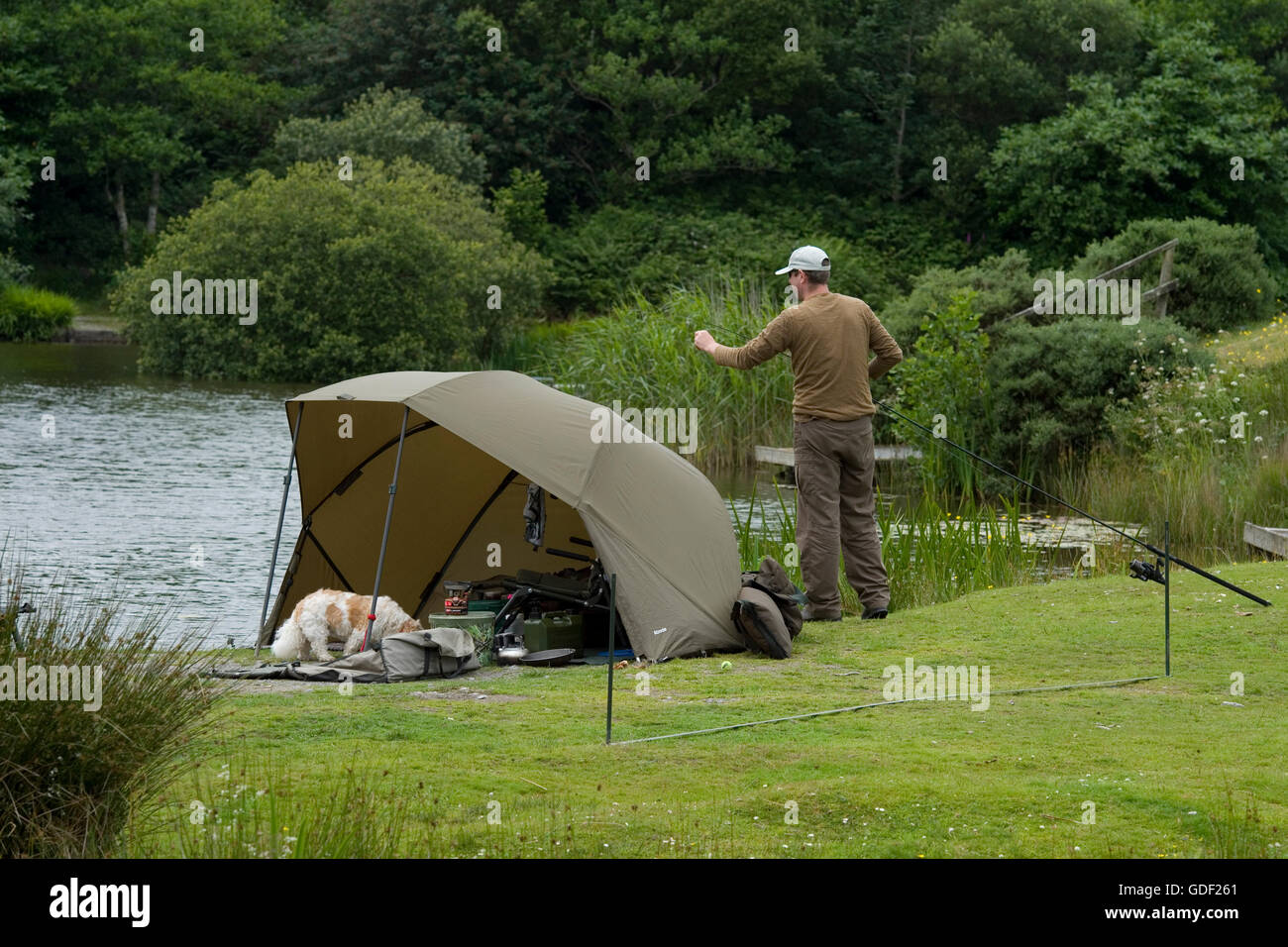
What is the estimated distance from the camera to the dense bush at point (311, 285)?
3734cm

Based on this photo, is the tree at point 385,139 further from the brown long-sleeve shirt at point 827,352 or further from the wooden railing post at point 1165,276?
the brown long-sleeve shirt at point 827,352

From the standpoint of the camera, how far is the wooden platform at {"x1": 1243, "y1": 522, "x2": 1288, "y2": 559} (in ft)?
43.9

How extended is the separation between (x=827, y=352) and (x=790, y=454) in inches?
415

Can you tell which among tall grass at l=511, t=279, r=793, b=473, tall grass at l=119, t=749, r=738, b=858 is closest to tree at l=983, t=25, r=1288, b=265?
tall grass at l=511, t=279, r=793, b=473

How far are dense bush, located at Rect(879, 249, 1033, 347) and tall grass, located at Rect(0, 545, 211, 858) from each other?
17.4 m

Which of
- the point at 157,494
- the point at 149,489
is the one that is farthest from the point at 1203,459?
the point at 149,489

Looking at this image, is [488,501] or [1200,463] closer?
[488,501]

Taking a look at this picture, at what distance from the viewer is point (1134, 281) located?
25688mm

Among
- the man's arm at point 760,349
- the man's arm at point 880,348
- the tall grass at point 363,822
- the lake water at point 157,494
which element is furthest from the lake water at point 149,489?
the man's arm at point 880,348

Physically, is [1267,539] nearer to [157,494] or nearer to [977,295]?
[977,295]

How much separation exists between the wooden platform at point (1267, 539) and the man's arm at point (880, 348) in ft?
15.0

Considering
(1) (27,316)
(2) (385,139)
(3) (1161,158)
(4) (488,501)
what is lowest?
(4) (488,501)

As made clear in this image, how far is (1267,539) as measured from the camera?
1366 centimetres

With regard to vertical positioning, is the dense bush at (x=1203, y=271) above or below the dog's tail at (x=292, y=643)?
above
